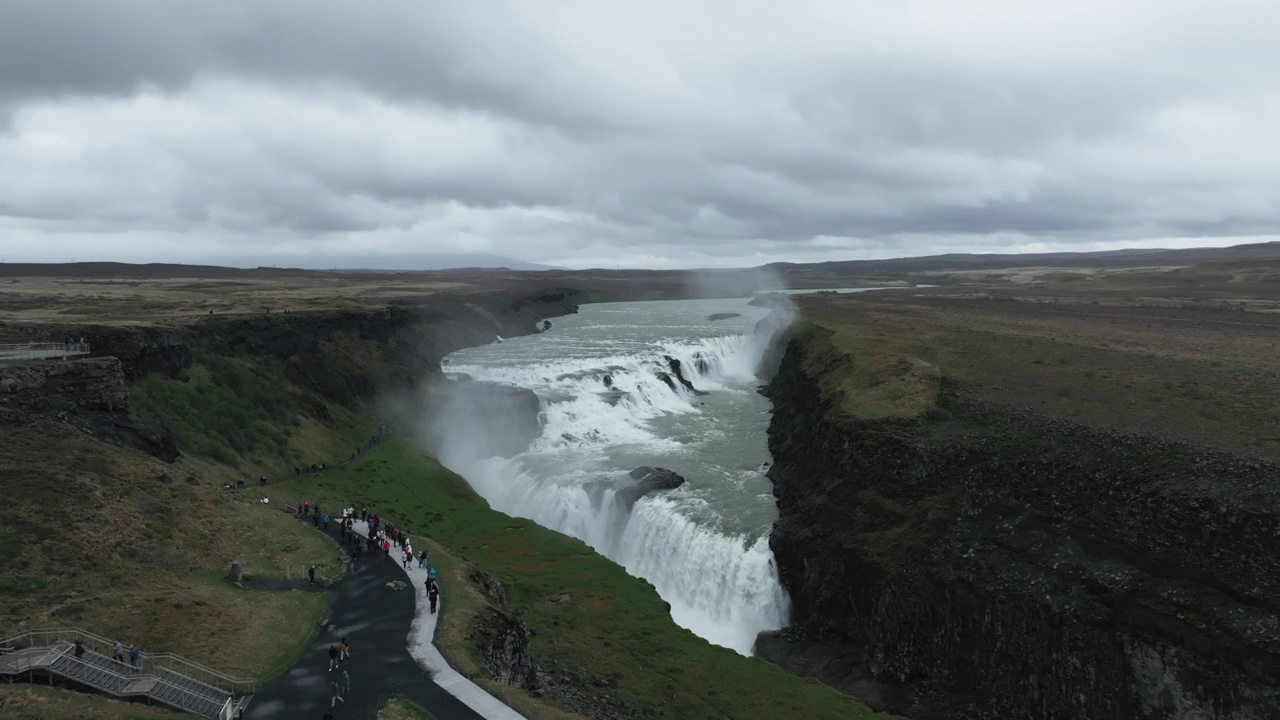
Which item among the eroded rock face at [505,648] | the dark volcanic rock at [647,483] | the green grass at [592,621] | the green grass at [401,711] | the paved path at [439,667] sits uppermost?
the green grass at [401,711]

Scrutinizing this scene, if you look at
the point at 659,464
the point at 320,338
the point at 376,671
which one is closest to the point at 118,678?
the point at 376,671

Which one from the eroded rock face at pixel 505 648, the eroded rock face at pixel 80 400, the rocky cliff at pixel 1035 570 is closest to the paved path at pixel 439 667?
the eroded rock face at pixel 505 648

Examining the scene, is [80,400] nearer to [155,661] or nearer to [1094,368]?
[155,661]

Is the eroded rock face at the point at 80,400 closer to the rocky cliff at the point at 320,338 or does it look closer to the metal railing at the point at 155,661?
the rocky cliff at the point at 320,338

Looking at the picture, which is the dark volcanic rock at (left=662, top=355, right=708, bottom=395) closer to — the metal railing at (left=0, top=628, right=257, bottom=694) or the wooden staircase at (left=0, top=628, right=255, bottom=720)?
the metal railing at (left=0, top=628, right=257, bottom=694)

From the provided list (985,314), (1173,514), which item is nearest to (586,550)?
(1173,514)

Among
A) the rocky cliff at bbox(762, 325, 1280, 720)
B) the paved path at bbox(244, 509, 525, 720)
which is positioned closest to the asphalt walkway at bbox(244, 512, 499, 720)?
the paved path at bbox(244, 509, 525, 720)

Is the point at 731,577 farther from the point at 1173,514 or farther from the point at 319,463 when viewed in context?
the point at 319,463
